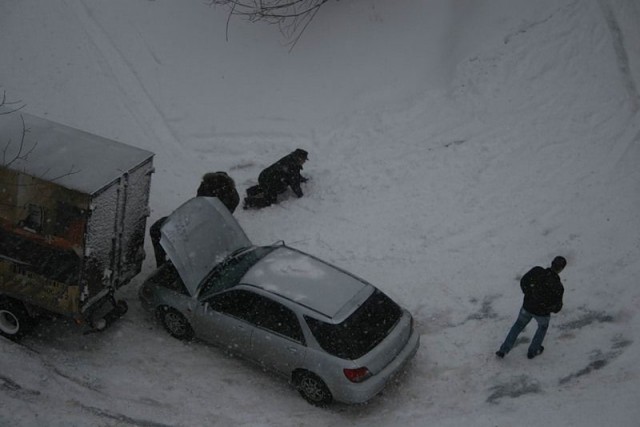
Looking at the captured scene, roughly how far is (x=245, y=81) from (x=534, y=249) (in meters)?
8.18

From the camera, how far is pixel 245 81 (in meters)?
17.4

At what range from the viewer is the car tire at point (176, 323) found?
10758mm

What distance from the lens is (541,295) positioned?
998 cm

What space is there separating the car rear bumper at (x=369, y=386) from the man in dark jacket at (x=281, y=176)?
4897 mm

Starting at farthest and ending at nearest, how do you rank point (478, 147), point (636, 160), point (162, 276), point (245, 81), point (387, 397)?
point (245, 81), point (478, 147), point (636, 160), point (162, 276), point (387, 397)

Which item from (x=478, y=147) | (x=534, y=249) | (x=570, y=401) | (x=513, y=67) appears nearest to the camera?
(x=570, y=401)

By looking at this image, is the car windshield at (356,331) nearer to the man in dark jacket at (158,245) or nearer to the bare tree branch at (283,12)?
the man in dark jacket at (158,245)

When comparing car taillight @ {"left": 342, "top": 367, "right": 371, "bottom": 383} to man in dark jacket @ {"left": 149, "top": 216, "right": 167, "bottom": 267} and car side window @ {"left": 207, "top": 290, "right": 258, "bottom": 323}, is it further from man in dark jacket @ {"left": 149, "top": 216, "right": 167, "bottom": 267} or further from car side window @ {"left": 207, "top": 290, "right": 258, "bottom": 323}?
man in dark jacket @ {"left": 149, "top": 216, "right": 167, "bottom": 267}

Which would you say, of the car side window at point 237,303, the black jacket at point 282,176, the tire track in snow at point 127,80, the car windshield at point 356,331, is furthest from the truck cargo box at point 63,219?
the tire track in snow at point 127,80

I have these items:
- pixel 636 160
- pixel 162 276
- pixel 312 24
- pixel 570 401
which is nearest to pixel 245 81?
pixel 312 24

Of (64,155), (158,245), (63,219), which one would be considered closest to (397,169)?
(158,245)

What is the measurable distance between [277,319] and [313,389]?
1.06m

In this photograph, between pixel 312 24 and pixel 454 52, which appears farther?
pixel 312 24

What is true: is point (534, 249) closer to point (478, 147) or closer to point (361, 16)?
point (478, 147)
